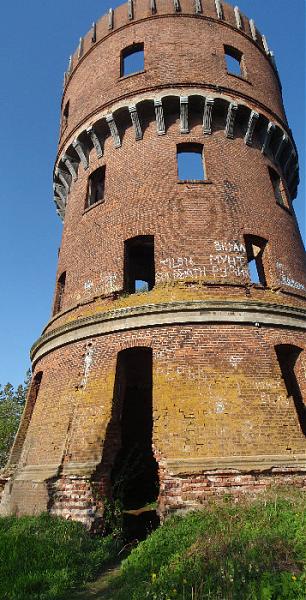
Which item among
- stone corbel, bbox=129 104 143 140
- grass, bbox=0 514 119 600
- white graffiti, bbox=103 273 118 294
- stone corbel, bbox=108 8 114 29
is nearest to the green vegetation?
grass, bbox=0 514 119 600

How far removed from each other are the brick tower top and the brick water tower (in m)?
0.06

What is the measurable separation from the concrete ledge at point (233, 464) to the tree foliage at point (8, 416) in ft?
52.5

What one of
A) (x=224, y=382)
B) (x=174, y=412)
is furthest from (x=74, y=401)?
(x=224, y=382)

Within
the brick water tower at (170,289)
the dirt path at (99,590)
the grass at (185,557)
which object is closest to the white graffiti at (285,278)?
the brick water tower at (170,289)

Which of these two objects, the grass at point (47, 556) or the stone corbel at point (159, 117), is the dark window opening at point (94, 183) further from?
the grass at point (47, 556)

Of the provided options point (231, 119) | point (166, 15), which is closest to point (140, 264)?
point (231, 119)

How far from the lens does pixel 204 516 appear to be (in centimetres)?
613

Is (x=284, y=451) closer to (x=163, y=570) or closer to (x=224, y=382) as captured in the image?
(x=224, y=382)

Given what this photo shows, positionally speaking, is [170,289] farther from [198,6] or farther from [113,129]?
[198,6]

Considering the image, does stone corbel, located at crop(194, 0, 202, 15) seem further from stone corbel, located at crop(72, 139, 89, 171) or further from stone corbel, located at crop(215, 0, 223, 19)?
stone corbel, located at crop(72, 139, 89, 171)

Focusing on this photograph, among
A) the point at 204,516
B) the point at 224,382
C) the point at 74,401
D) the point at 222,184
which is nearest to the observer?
the point at 204,516

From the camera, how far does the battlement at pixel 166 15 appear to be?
12830 millimetres

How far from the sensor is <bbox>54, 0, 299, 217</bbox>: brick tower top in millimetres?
11211

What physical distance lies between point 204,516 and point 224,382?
2.36m
